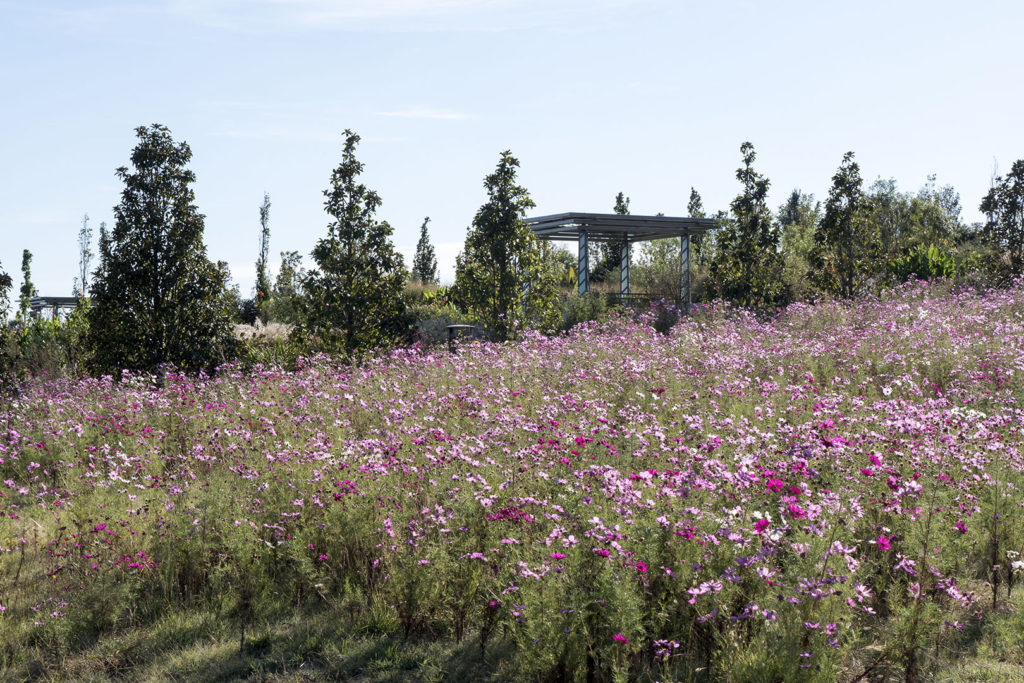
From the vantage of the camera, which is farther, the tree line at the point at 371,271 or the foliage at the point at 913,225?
the foliage at the point at 913,225

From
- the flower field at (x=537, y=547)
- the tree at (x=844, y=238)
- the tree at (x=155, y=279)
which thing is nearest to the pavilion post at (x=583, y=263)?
the tree at (x=844, y=238)

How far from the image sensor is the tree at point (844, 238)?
1959 centimetres

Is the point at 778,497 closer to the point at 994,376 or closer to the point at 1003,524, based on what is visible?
the point at 1003,524

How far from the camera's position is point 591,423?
19.4 ft

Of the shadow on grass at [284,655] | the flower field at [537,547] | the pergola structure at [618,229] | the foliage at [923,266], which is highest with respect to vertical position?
the pergola structure at [618,229]

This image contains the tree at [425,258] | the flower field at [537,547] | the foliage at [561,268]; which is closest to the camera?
the flower field at [537,547]

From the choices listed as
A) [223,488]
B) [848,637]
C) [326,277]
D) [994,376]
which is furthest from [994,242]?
[223,488]

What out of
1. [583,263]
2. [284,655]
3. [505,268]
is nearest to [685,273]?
[583,263]

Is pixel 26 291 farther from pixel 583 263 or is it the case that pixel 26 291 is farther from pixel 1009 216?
pixel 1009 216

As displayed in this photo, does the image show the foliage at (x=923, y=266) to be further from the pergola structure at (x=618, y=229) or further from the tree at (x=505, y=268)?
the tree at (x=505, y=268)

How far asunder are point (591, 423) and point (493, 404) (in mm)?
1574

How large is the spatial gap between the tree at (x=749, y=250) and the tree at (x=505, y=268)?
700cm

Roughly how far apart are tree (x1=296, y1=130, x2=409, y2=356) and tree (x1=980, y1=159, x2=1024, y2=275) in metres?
A: 15.4

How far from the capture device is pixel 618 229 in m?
22.5
